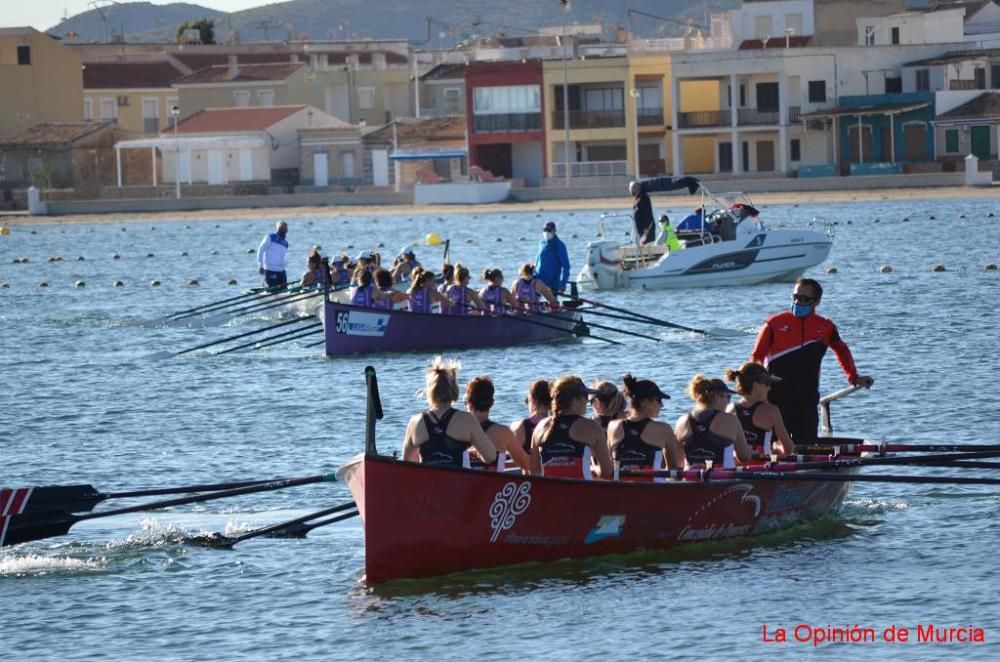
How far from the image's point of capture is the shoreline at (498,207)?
79.2 meters

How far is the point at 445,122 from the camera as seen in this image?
104m

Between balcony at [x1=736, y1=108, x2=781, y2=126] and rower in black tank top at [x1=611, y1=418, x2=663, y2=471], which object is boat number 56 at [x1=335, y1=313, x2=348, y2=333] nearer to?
rower in black tank top at [x1=611, y1=418, x2=663, y2=471]

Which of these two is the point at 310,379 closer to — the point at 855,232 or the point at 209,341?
the point at 209,341

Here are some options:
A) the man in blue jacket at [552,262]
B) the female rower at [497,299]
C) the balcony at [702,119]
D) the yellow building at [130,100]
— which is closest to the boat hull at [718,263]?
the man in blue jacket at [552,262]

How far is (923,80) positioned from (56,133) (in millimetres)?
46188

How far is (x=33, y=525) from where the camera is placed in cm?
1612

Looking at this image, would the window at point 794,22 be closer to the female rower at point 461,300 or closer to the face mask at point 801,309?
the female rower at point 461,300

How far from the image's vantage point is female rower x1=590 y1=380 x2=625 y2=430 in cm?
1583

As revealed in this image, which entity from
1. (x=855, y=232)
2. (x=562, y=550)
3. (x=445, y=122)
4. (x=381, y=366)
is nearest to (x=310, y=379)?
(x=381, y=366)

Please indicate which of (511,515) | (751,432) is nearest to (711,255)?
(751,432)

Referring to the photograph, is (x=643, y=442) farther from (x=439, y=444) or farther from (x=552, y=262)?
(x=552, y=262)

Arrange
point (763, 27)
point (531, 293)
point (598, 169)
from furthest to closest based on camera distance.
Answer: point (763, 27), point (598, 169), point (531, 293)

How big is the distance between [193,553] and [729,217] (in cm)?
2711

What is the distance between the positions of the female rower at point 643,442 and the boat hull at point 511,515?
1.28 ft
